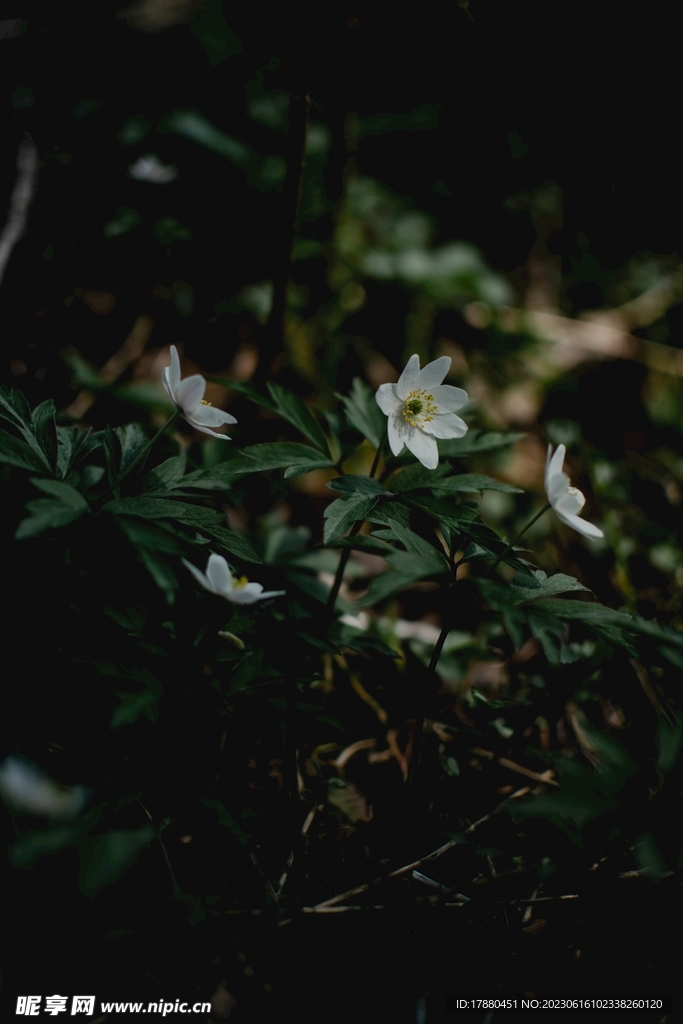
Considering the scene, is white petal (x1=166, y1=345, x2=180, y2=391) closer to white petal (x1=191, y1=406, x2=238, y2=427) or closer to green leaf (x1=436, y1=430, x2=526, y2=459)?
white petal (x1=191, y1=406, x2=238, y2=427)

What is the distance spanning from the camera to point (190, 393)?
4.43ft

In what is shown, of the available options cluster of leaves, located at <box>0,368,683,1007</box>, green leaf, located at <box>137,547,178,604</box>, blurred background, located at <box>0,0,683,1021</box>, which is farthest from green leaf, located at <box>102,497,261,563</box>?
blurred background, located at <box>0,0,683,1021</box>

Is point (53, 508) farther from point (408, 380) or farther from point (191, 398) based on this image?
point (408, 380)

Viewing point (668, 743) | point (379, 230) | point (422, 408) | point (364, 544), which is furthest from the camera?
point (379, 230)

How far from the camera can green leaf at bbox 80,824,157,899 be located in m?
1.12

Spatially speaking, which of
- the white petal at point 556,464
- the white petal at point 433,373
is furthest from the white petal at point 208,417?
the white petal at point 556,464

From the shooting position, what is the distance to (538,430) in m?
3.30

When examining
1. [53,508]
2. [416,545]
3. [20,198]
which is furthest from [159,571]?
[20,198]

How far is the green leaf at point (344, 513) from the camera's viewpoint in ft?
4.41

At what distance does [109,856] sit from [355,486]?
902 mm

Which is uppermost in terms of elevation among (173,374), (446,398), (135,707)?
(173,374)

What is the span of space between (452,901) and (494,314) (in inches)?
118

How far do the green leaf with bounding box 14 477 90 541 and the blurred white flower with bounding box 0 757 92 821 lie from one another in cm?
53

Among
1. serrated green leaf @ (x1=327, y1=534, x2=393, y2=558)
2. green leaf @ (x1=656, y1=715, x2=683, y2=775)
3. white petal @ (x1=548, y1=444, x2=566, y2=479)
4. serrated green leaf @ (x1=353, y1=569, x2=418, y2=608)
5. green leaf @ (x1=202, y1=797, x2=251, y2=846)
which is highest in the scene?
white petal @ (x1=548, y1=444, x2=566, y2=479)
